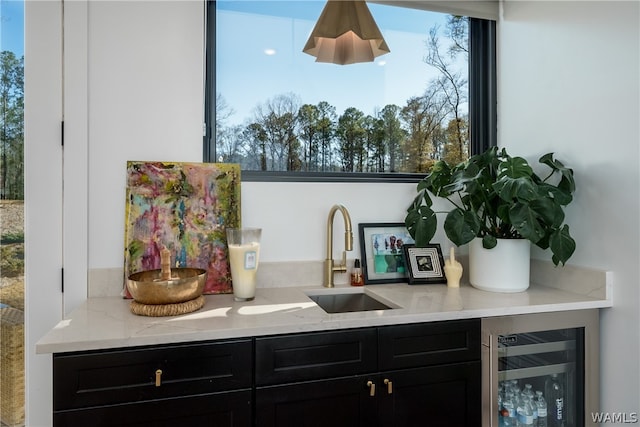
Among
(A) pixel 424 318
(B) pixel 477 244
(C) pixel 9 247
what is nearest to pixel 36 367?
(C) pixel 9 247

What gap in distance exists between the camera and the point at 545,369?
1679 millimetres

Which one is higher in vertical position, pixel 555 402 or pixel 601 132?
pixel 601 132

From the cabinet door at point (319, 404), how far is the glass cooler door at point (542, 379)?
59cm

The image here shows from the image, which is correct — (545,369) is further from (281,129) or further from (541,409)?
(281,129)

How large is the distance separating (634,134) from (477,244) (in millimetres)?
713

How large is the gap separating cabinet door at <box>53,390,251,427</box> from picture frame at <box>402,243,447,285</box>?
1009 millimetres

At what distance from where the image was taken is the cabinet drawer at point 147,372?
1.16 meters

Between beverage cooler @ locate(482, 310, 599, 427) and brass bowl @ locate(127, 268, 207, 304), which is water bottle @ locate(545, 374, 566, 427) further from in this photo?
brass bowl @ locate(127, 268, 207, 304)

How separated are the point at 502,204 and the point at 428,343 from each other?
0.71 m

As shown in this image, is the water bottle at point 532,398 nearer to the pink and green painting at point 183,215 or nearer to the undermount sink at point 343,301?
the undermount sink at point 343,301

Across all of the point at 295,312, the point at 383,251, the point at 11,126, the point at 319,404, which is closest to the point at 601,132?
the point at 383,251

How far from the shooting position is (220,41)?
1.95 m

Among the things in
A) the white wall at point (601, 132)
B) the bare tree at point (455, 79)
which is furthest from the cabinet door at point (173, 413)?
the bare tree at point (455, 79)

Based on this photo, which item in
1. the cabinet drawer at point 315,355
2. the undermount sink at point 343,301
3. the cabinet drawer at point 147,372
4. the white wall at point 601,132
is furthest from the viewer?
the undermount sink at point 343,301
